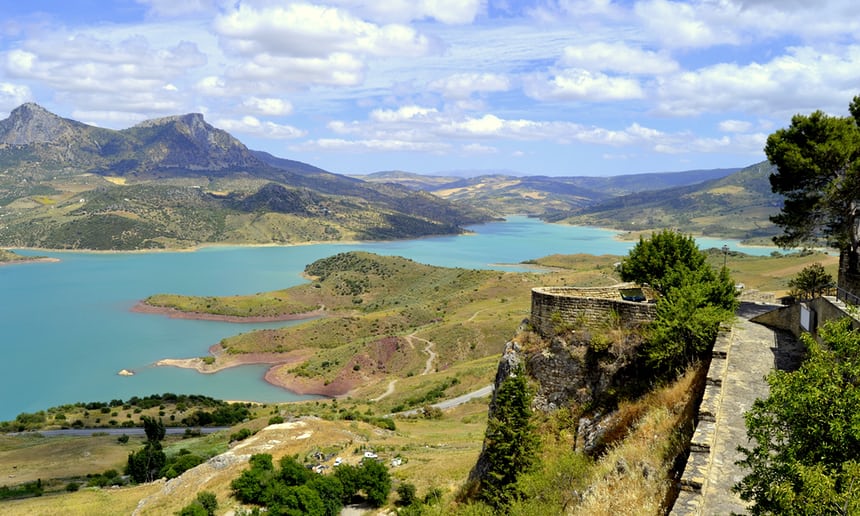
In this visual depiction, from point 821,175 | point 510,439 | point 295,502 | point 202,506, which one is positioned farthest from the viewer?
point 202,506

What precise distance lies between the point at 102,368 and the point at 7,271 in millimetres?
111602

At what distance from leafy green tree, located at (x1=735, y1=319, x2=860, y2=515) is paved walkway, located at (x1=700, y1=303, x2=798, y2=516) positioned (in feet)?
5.49

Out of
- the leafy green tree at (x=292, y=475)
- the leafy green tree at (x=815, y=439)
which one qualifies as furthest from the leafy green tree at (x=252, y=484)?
the leafy green tree at (x=815, y=439)

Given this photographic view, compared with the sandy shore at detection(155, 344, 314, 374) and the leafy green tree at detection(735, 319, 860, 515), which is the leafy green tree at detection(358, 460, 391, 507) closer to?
the leafy green tree at detection(735, 319, 860, 515)

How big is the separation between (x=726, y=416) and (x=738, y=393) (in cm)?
150

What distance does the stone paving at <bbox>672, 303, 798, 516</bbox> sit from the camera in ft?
28.4

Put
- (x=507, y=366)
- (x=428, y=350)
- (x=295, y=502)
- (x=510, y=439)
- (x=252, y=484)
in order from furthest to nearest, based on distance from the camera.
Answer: (x=428, y=350) → (x=252, y=484) → (x=295, y=502) → (x=507, y=366) → (x=510, y=439)

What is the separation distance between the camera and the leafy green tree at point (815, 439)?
6.02 meters

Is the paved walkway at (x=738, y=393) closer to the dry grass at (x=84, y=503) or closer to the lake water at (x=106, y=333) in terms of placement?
the dry grass at (x=84, y=503)

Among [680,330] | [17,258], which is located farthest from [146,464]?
[17,258]

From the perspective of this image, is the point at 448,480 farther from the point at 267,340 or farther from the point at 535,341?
the point at 267,340

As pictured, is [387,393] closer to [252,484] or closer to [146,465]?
[146,465]

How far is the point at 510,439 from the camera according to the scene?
15508 mm

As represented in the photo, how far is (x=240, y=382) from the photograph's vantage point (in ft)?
259
